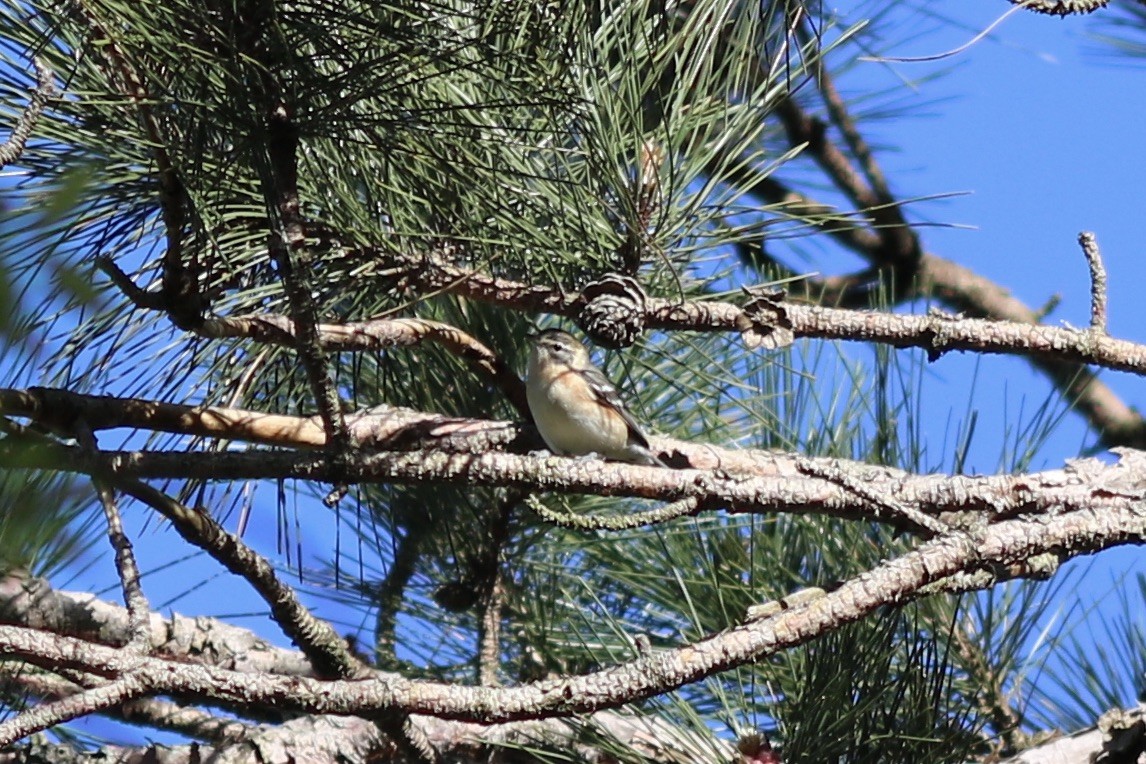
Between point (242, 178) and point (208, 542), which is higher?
point (242, 178)

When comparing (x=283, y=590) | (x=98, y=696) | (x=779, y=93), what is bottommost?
(x=98, y=696)

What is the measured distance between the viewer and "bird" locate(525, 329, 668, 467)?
2959 millimetres

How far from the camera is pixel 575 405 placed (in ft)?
11.7

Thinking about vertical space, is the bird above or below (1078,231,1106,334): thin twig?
above

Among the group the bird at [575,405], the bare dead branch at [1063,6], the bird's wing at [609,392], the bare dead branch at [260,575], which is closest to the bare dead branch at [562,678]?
the bare dead branch at [260,575]

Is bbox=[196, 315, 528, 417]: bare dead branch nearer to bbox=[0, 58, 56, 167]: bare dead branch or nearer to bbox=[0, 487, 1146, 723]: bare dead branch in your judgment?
bbox=[0, 58, 56, 167]: bare dead branch

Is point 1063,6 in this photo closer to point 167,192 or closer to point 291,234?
point 291,234

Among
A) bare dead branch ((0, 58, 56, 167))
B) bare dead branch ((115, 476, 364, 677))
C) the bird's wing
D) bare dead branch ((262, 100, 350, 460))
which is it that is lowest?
bare dead branch ((115, 476, 364, 677))

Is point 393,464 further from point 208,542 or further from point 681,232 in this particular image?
point 681,232

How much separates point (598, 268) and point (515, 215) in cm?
24

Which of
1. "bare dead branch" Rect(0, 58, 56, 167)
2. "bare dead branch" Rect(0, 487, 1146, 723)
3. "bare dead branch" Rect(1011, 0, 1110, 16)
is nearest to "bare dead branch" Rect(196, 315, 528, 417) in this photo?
"bare dead branch" Rect(0, 58, 56, 167)

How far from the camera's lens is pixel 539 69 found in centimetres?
181

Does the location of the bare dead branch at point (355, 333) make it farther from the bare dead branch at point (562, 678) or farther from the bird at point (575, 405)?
the bare dead branch at point (562, 678)

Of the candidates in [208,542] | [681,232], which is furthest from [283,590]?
[681,232]
